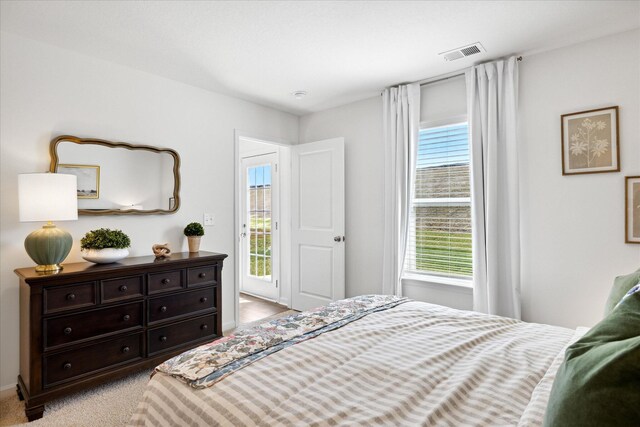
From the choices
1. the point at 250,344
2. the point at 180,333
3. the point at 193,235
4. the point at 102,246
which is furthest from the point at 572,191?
the point at 102,246

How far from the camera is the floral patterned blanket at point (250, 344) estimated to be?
1.32 m

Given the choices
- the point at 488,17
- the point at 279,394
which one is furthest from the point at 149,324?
the point at 488,17

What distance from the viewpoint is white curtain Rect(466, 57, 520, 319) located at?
295 cm

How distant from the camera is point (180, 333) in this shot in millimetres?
2914

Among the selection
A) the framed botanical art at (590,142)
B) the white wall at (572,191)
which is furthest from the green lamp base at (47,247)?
the framed botanical art at (590,142)

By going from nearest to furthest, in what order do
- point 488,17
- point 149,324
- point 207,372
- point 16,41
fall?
point 207,372 → point 488,17 → point 16,41 → point 149,324

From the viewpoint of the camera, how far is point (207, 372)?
4.30 ft

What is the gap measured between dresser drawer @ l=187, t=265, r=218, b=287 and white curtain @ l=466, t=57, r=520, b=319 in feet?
7.64

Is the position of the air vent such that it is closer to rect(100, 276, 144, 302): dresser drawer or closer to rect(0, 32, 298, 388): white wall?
rect(0, 32, 298, 388): white wall

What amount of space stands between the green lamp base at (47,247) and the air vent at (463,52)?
3175mm

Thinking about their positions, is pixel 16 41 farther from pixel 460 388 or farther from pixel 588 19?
pixel 588 19

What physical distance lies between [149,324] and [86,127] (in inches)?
65.6

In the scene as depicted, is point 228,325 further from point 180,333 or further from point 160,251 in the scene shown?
point 160,251

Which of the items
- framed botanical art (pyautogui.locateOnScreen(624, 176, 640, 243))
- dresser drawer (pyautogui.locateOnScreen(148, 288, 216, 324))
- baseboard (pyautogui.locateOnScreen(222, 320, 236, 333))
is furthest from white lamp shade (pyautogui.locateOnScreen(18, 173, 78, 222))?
framed botanical art (pyautogui.locateOnScreen(624, 176, 640, 243))
